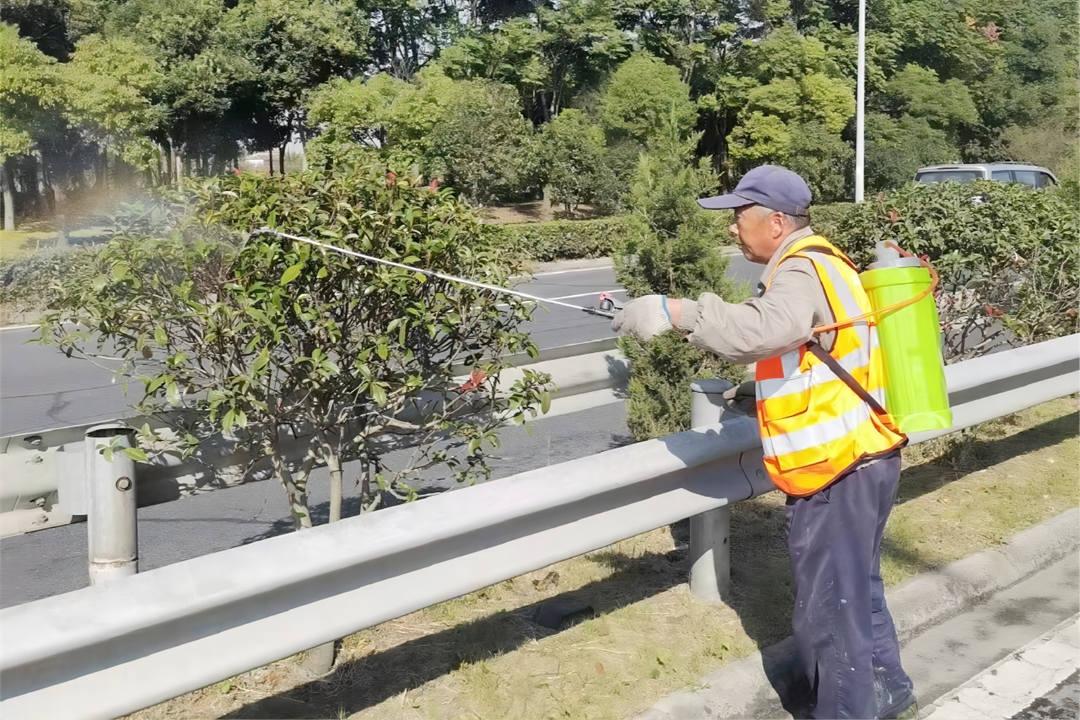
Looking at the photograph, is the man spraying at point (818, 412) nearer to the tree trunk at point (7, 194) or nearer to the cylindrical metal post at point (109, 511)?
the cylindrical metal post at point (109, 511)

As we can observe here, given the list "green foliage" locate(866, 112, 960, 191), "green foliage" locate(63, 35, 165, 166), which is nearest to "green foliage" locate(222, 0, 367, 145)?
"green foliage" locate(63, 35, 165, 166)

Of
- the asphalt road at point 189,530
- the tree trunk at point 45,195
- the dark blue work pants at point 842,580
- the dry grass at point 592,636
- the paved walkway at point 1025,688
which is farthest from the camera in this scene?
the tree trunk at point 45,195

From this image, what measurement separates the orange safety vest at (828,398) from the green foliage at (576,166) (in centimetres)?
2787

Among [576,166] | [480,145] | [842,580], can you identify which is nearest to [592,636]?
[842,580]

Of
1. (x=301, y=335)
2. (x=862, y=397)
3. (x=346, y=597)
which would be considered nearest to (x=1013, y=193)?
(x=862, y=397)

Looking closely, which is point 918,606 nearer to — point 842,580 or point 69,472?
point 842,580

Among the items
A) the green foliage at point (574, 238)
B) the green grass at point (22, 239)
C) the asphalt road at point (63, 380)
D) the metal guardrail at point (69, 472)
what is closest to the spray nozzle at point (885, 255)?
the metal guardrail at point (69, 472)

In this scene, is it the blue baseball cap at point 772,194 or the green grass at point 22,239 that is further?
the green grass at point 22,239

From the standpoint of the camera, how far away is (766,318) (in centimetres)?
321

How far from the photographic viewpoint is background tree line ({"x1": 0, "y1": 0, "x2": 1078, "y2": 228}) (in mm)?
28812

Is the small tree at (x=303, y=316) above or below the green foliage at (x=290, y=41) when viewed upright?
below

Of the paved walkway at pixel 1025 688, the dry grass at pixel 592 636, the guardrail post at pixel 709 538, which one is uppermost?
the guardrail post at pixel 709 538

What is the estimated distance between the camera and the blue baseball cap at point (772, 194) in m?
3.46

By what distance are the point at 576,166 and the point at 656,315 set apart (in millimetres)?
29014
